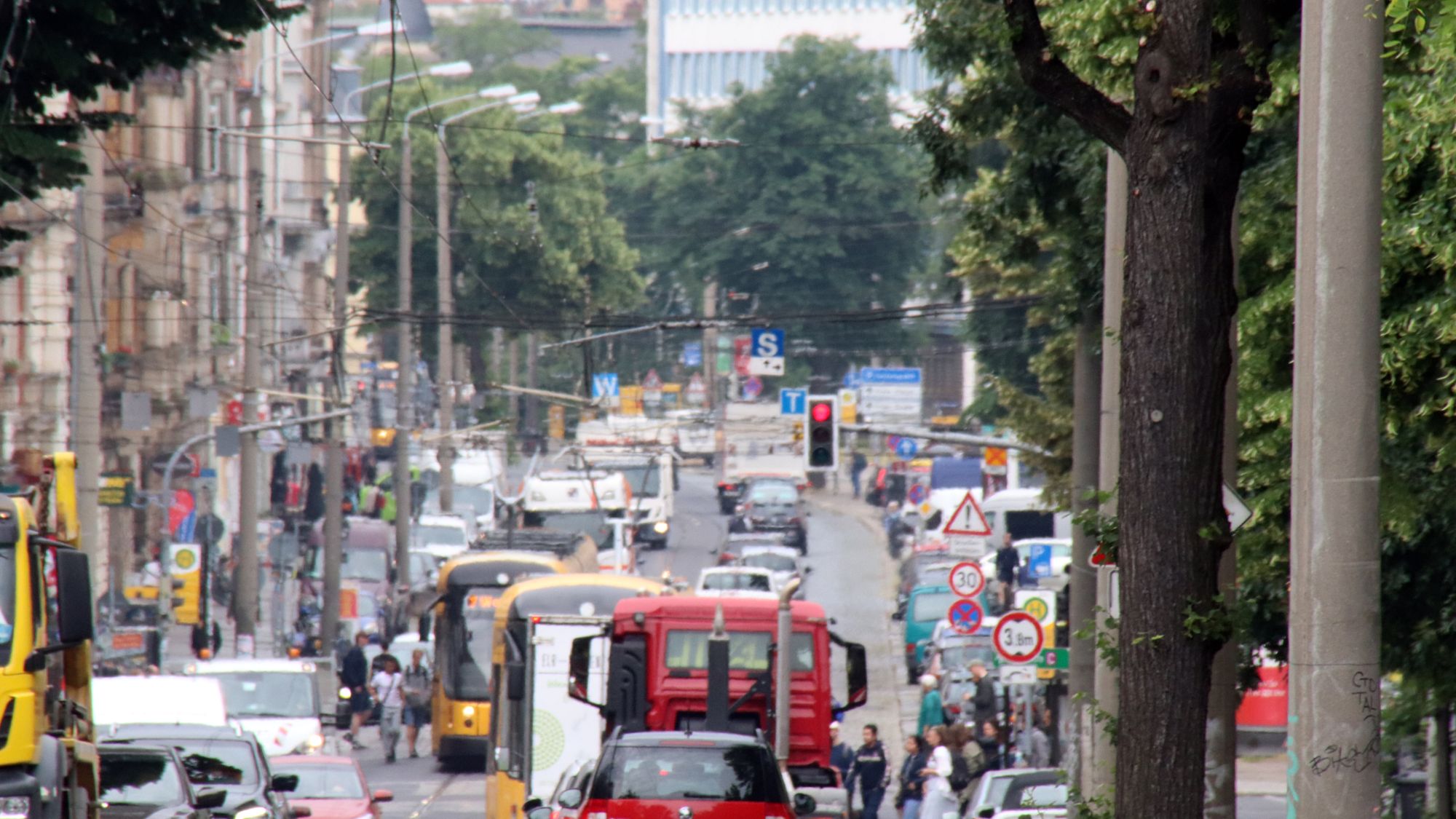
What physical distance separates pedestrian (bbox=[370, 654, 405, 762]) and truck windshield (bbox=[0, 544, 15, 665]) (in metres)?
21.4

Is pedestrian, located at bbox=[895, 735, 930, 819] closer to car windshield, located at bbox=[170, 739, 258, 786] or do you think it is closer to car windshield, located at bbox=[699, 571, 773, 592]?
car windshield, located at bbox=[170, 739, 258, 786]

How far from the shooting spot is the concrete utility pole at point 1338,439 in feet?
22.3

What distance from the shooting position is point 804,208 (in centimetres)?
7750

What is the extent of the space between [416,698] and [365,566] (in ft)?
49.6

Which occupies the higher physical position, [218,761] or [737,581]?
[218,761]

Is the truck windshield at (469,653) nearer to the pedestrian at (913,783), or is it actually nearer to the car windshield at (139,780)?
the pedestrian at (913,783)

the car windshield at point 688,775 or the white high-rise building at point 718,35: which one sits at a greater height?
the white high-rise building at point 718,35

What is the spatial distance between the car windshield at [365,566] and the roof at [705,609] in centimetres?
2830

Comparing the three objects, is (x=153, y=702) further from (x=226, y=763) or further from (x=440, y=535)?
(x=440, y=535)

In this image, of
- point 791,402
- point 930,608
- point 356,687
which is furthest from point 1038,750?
point 791,402

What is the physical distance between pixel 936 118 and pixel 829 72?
6355 centimetres

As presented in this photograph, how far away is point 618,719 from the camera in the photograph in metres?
20.7

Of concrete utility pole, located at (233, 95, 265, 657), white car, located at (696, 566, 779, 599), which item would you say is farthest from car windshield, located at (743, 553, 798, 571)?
concrete utility pole, located at (233, 95, 265, 657)

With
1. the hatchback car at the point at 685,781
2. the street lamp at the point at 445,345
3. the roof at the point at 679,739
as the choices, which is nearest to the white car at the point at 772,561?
the street lamp at the point at 445,345
